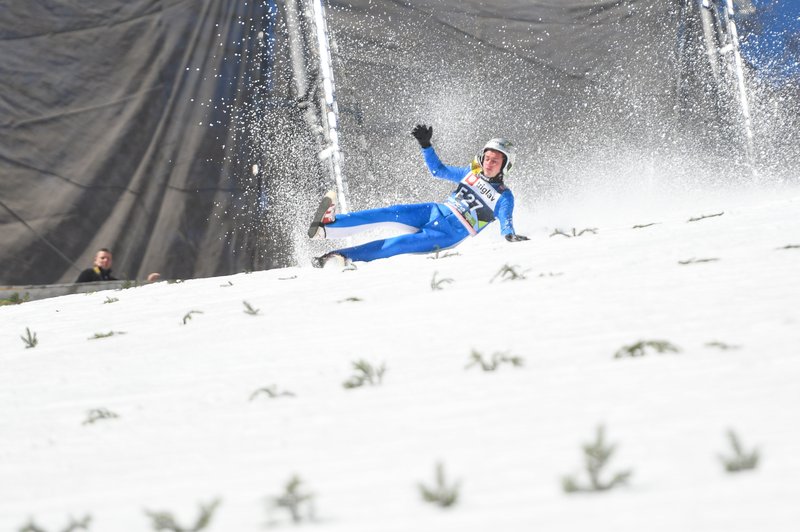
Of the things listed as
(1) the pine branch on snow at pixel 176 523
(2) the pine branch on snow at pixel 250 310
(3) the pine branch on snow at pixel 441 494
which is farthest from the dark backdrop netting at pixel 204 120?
(3) the pine branch on snow at pixel 441 494

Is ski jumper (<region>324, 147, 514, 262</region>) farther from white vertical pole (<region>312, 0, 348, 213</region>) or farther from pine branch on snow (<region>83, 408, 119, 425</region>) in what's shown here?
pine branch on snow (<region>83, 408, 119, 425</region>)

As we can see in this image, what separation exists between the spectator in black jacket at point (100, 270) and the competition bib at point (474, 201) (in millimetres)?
2990

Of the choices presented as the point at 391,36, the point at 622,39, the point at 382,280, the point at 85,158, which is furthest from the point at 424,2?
the point at 382,280

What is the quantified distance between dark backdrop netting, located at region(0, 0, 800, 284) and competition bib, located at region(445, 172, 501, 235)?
5.93 feet

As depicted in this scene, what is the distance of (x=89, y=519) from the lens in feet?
4.09

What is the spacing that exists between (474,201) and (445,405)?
4.70m

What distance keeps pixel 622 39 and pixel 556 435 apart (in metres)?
9.48

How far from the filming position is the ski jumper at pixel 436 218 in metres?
5.98

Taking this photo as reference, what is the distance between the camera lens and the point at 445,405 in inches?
61.3

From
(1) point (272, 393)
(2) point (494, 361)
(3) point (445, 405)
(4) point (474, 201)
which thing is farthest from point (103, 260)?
(3) point (445, 405)

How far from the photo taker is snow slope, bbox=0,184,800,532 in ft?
3.67

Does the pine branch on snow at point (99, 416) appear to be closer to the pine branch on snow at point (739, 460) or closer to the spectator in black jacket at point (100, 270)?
A: the pine branch on snow at point (739, 460)

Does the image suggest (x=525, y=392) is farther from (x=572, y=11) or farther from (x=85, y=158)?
(x=572, y=11)

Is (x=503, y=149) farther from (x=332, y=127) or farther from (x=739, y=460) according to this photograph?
(x=739, y=460)
